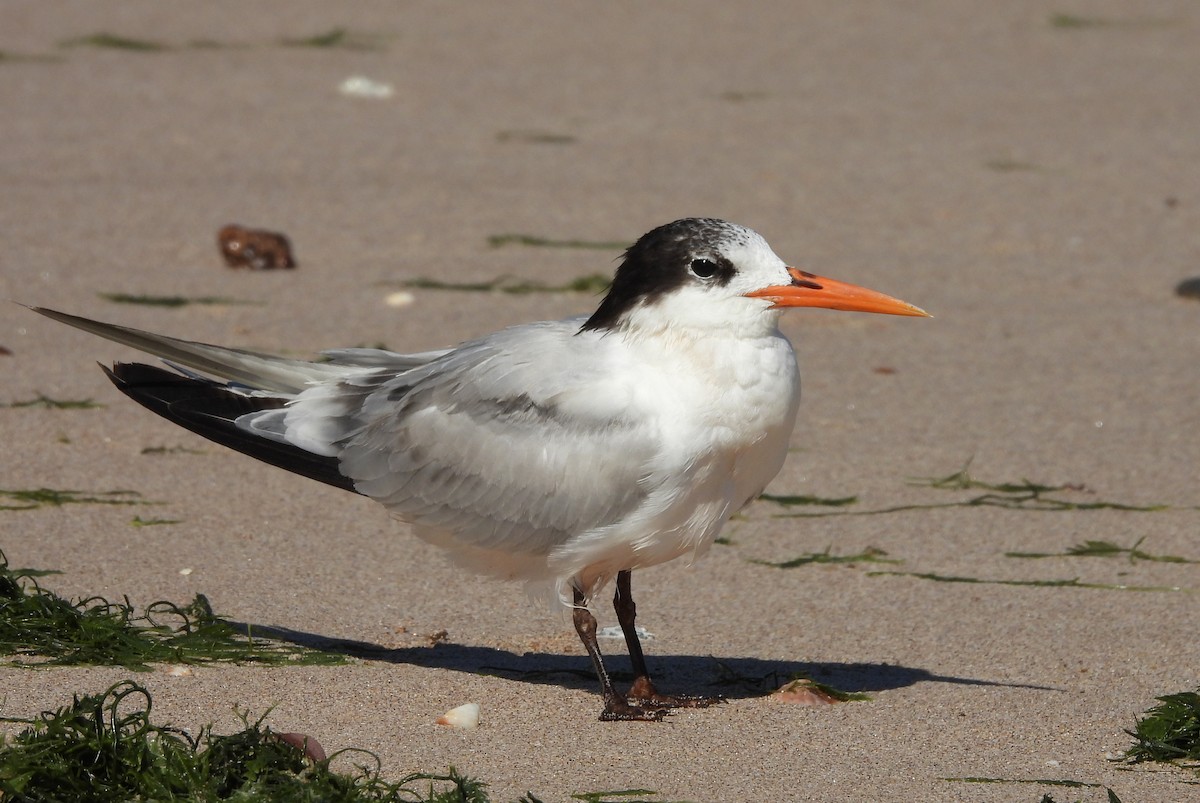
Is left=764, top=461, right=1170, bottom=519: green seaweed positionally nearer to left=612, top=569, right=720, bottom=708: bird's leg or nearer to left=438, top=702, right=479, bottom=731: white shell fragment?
left=612, top=569, right=720, bottom=708: bird's leg

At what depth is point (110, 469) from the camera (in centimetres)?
566

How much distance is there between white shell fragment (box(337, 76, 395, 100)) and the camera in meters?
10.6

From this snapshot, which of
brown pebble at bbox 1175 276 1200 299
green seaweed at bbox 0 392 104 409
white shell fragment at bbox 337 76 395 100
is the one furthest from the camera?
white shell fragment at bbox 337 76 395 100

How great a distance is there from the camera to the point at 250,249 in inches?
307

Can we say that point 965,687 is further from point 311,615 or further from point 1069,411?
point 1069,411

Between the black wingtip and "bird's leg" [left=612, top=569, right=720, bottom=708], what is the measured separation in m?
0.74

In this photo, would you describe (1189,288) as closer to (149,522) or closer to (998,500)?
(998,500)

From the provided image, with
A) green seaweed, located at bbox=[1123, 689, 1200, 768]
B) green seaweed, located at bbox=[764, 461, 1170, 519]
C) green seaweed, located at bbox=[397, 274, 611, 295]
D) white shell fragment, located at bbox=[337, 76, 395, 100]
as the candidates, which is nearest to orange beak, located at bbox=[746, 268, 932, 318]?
green seaweed, located at bbox=[1123, 689, 1200, 768]

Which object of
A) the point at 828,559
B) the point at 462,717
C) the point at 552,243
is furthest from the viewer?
the point at 552,243

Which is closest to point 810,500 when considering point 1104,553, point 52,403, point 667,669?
point 1104,553

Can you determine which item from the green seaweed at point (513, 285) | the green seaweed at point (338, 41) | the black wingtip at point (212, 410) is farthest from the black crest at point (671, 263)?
the green seaweed at point (338, 41)

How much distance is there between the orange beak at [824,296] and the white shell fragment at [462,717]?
45.7 inches

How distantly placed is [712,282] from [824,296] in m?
0.28

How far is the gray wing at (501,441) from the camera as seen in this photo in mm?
4023
